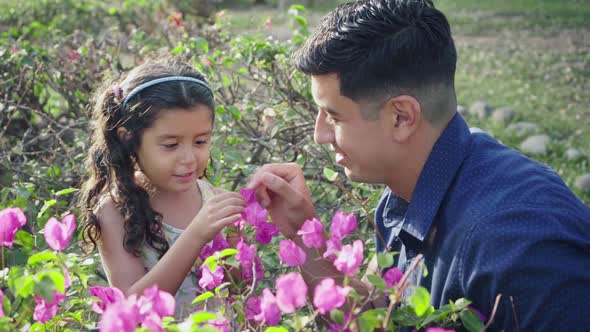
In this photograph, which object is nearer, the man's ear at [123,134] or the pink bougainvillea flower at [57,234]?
the pink bougainvillea flower at [57,234]

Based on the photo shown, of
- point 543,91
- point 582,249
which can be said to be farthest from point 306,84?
point 543,91

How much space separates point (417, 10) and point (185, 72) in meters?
0.79

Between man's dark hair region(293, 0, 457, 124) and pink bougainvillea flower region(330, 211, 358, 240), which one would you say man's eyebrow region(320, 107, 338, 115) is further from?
pink bougainvillea flower region(330, 211, 358, 240)

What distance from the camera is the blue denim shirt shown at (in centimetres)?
161

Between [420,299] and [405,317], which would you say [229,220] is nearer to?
[405,317]

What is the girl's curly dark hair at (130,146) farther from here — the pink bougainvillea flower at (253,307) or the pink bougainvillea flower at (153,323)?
the pink bougainvillea flower at (153,323)

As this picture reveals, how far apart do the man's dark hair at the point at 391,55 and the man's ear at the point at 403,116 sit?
0.03 m

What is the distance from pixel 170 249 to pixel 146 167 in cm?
39

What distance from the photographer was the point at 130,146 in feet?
7.65

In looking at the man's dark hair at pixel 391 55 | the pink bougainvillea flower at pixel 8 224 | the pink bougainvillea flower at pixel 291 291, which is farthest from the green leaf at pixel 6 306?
the man's dark hair at pixel 391 55

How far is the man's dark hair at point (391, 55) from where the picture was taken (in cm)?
198

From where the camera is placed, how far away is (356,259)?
1.28 metres

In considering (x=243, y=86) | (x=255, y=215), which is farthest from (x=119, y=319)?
(x=243, y=86)

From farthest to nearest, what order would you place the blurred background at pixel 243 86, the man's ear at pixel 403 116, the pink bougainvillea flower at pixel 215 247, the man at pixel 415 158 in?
the blurred background at pixel 243 86, the man's ear at pixel 403 116, the pink bougainvillea flower at pixel 215 247, the man at pixel 415 158
